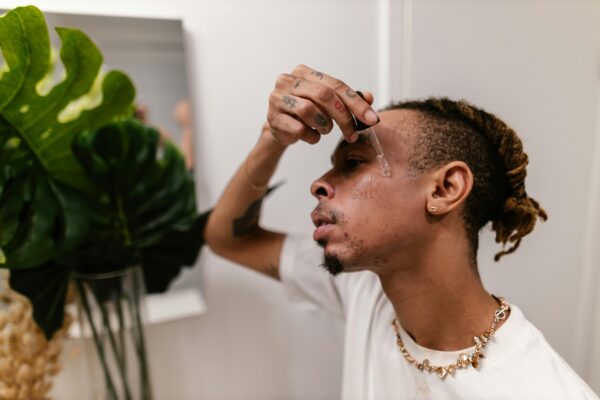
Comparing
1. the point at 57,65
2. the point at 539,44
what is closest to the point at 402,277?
the point at 539,44

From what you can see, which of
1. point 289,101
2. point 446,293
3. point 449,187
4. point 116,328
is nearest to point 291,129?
point 289,101

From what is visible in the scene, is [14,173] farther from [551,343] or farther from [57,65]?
[551,343]

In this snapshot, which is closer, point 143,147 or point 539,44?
point 539,44

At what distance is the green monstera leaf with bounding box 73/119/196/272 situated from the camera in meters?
0.79

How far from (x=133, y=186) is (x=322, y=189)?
16.8 inches

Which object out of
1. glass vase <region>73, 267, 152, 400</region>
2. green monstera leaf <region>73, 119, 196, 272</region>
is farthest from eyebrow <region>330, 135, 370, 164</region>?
glass vase <region>73, 267, 152, 400</region>

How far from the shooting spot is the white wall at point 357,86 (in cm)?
57

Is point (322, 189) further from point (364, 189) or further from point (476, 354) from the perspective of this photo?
point (476, 354)

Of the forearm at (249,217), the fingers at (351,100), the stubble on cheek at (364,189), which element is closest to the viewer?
the fingers at (351,100)

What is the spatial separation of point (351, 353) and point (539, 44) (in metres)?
0.61

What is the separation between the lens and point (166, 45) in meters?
0.86

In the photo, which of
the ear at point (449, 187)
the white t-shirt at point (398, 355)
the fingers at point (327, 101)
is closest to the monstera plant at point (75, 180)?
the white t-shirt at point (398, 355)

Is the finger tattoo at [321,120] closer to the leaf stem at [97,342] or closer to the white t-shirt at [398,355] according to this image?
the white t-shirt at [398,355]

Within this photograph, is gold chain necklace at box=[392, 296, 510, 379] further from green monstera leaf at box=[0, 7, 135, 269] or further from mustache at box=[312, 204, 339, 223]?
green monstera leaf at box=[0, 7, 135, 269]
